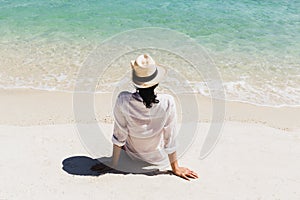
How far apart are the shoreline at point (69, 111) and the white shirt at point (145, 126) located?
1668 mm

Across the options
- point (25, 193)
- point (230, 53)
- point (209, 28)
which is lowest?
point (25, 193)

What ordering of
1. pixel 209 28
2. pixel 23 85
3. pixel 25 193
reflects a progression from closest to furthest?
Answer: pixel 25 193
pixel 23 85
pixel 209 28

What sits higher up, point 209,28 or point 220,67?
point 209,28

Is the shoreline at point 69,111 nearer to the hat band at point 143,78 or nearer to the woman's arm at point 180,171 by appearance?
the woman's arm at point 180,171

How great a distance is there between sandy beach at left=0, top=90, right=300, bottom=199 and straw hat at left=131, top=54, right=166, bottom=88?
92cm

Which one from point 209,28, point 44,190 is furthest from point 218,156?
point 209,28

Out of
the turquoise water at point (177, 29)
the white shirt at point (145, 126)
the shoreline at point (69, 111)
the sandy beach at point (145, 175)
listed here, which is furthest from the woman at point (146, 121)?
the turquoise water at point (177, 29)

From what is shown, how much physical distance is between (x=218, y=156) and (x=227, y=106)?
6.09ft

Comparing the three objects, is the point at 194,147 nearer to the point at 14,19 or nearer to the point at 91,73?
the point at 91,73

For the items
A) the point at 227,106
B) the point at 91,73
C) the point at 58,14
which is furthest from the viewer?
the point at 58,14

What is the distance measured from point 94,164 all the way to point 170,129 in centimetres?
89

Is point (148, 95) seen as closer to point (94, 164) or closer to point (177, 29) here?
point (94, 164)

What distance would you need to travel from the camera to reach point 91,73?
691 cm

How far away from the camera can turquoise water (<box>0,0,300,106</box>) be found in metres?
6.57
